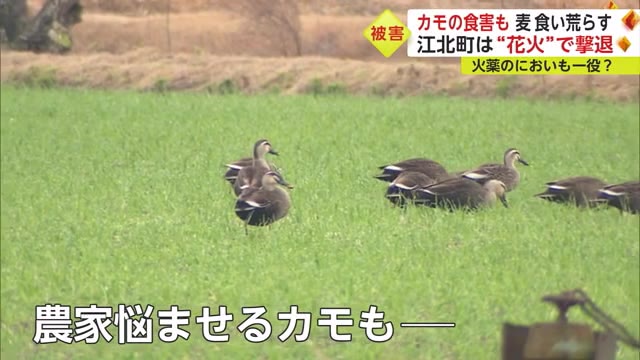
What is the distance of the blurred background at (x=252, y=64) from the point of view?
5766 millimetres

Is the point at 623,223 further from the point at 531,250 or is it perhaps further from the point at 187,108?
the point at 187,108

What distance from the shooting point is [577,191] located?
4.30 meters

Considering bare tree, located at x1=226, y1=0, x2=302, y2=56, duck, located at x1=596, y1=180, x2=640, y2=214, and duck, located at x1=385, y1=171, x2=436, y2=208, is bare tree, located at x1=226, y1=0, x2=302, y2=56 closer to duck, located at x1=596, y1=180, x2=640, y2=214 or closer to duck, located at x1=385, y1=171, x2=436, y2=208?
duck, located at x1=385, y1=171, x2=436, y2=208

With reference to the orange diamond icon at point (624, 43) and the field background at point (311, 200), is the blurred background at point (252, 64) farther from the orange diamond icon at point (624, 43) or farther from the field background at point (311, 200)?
the orange diamond icon at point (624, 43)

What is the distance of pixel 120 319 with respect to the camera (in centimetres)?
280

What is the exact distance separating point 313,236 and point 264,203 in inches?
7.3

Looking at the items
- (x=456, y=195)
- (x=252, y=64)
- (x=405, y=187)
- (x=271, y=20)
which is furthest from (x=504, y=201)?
(x=252, y=64)

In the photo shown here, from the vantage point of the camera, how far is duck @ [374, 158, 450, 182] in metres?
4.25

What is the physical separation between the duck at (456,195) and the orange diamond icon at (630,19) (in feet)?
2.96
